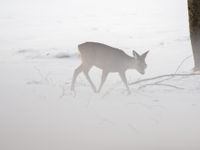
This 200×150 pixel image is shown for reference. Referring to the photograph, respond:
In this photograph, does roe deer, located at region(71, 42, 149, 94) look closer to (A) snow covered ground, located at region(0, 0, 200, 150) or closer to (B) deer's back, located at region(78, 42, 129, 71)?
(B) deer's back, located at region(78, 42, 129, 71)

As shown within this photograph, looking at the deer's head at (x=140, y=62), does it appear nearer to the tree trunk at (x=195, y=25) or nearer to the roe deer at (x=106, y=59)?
the roe deer at (x=106, y=59)

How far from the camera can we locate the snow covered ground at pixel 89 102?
4.11 m

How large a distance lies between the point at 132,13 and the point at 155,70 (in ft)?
38.2

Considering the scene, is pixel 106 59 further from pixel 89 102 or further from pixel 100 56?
pixel 89 102

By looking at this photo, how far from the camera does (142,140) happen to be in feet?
13.5

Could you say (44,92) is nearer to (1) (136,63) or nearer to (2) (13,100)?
(2) (13,100)

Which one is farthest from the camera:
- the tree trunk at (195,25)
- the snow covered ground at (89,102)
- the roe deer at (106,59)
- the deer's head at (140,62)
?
the tree trunk at (195,25)

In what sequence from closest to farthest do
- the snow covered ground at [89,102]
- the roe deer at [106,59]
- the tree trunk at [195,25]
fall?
the snow covered ground at [89,102] < the roe deer at [106,59] < the tree trunk at [195,25]

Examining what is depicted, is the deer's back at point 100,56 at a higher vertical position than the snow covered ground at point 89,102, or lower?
higher

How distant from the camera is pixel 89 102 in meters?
5.58

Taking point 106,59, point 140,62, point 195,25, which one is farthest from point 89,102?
point 195,25

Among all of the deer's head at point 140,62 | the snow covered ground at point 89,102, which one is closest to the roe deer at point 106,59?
the deer's head at point 140,62

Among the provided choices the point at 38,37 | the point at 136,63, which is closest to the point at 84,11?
the point at 38,37

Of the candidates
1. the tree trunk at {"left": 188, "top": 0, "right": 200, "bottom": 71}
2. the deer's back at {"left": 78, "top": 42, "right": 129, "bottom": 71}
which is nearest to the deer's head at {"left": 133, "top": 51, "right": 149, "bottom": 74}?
the deer's back at {"left": 78, "top": 42, "right": 129, "bottom": 71}
